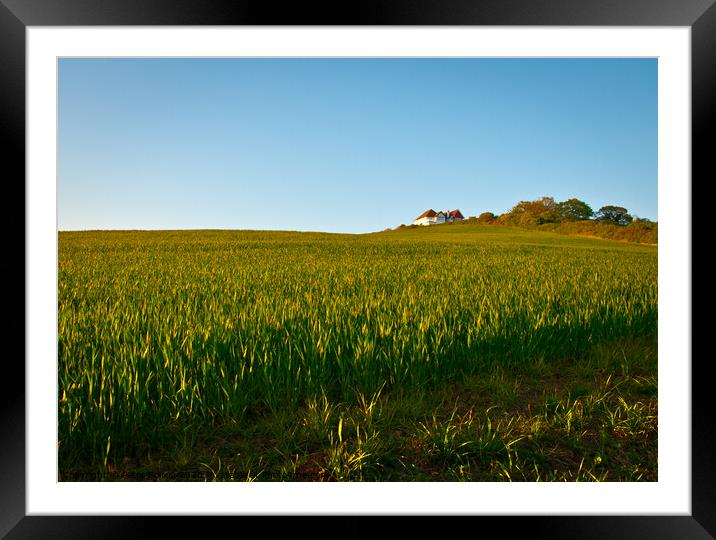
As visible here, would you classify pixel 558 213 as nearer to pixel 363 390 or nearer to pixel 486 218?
pixel 486 218

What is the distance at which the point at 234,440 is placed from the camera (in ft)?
4.79

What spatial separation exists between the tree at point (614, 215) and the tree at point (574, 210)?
0.10 meters

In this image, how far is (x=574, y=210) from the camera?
350 cm

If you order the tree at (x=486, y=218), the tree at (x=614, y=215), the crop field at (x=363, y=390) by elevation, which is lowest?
the crop field at (x=363, y=390)

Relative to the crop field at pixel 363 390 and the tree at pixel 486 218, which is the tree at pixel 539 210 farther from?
the crop field at pixel 363 390

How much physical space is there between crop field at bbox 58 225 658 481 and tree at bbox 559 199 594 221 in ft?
2.74

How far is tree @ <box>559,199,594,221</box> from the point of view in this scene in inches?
131

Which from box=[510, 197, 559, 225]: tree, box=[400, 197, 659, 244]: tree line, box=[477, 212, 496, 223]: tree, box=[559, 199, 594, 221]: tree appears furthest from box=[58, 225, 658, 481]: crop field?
box=[477, 212, 496, 223]: tree

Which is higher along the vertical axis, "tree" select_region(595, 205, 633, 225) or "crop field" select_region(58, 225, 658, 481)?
"tree" select_region(595, 205, 633, 225)

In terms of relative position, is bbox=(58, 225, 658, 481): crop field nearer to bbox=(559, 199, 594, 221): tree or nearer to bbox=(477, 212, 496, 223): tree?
bbox=(559, 199, 594, 221): tree

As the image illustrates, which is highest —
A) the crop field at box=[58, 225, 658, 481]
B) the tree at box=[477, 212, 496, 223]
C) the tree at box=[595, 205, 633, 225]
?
the tree at box=[477, 212, 496, 223]

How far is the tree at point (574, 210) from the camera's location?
334 centimetres
